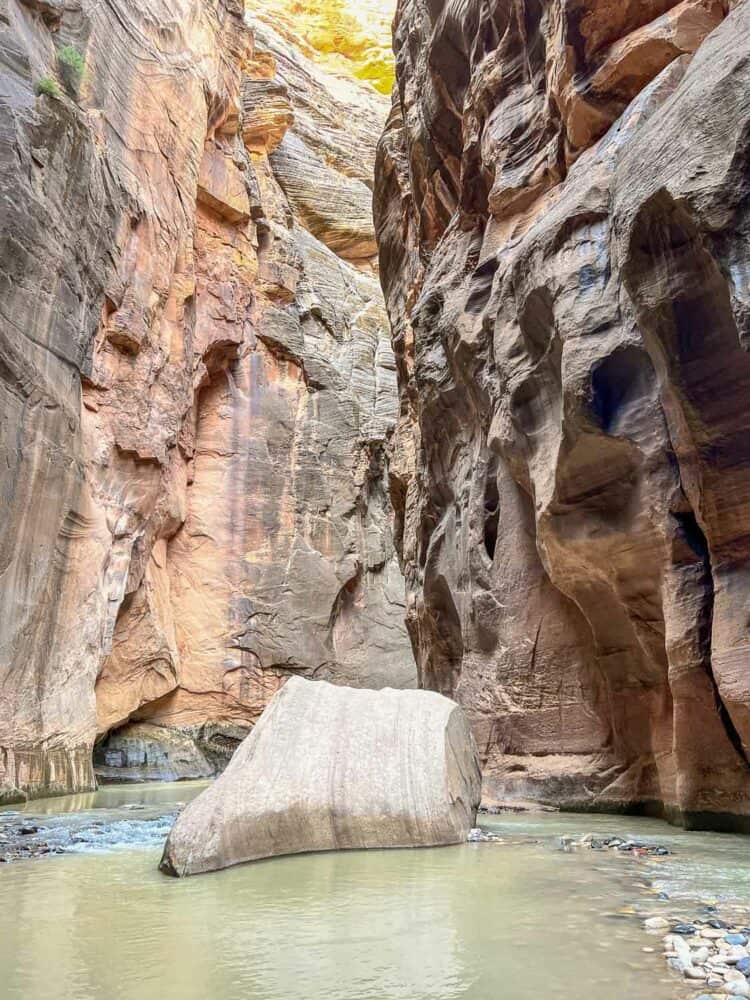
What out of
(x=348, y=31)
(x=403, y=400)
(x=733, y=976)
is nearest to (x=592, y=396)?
(x=733, y=976)

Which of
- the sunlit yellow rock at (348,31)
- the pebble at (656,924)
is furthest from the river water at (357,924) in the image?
the sunlit yellow rock at (348,31)

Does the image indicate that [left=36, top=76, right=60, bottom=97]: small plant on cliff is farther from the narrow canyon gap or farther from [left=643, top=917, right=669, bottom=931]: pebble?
[left=643, top=917, right=669, bottom=931]: pebble

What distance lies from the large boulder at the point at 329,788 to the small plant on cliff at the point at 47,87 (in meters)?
13.9

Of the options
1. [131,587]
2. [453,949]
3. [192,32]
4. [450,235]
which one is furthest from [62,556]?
[192,32]

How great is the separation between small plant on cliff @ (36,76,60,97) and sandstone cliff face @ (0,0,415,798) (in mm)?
151

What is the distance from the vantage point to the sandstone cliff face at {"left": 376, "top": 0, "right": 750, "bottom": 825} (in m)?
6.71

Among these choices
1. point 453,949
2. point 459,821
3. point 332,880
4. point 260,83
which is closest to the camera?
point 453,949

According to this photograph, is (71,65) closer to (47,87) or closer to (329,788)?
(47,87)

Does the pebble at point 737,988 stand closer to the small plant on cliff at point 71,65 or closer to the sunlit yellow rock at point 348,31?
the small plant on cliff at point 71,65

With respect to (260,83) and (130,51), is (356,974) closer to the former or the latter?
(130,51)

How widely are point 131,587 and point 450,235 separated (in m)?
13.0

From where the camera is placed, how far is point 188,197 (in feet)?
80.8

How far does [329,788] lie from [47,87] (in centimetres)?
1517

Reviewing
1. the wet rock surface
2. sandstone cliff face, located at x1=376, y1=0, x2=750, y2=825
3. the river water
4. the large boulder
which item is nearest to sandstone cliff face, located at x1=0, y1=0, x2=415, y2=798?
the wet rock surface
